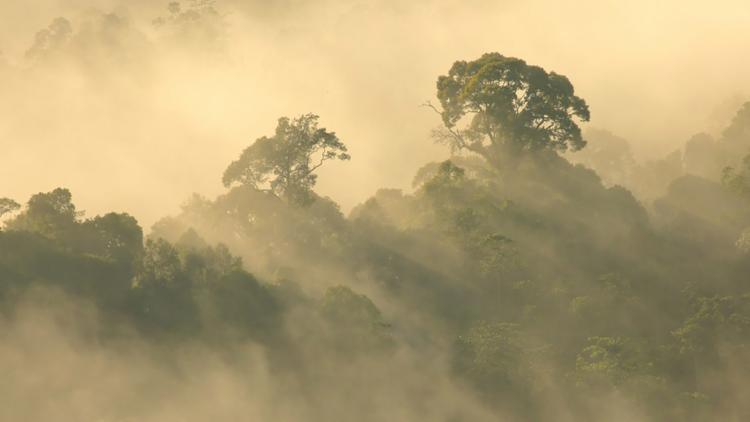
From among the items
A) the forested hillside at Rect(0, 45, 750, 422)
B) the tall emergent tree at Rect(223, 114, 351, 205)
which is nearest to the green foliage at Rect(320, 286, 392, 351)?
the forested hillside at Rect(0, 45, 750, 422)

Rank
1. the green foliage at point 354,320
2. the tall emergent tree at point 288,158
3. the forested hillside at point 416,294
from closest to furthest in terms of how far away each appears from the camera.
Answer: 1. the forested hillside at point 416,294
2. the green foliage at point 354,320
3. the tall emergent tree at point 288,158

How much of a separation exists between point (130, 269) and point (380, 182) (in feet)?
270

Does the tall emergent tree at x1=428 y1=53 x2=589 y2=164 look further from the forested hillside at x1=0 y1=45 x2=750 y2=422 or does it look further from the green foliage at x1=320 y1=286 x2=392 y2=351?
the green foliage at x1=320 y1=286 x2=392 y2=351

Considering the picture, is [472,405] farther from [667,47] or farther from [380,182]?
[667,47]

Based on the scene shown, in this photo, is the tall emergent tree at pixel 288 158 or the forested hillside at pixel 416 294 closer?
the forested hillside at pixel 416 294

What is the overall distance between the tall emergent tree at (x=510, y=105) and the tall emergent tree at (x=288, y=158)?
39.0 feet

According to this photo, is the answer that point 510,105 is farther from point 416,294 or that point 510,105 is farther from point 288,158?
point 416,294

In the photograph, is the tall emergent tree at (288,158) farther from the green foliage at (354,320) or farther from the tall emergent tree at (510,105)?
the green foliage at (354,320)

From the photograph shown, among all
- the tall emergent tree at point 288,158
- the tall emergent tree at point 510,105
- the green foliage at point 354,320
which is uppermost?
the tall emergent tree at point 510,105

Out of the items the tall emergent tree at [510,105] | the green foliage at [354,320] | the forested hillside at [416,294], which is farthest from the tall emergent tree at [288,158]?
the green foliage at [354,320]

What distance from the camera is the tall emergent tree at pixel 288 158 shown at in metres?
80.2

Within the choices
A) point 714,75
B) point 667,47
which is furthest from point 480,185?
point 667,47

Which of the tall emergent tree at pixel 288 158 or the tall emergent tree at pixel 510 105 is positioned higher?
the tall emergent tree at pixel 510 105

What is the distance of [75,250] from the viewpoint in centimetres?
5906
